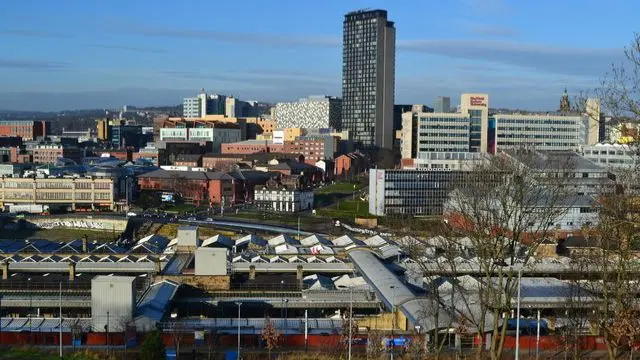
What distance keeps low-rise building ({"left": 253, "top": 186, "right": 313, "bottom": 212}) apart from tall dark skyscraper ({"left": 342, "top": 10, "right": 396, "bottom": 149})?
35.6 metres

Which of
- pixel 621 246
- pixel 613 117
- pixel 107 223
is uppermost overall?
pixel 613 117

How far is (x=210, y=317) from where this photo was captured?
18.3 metres

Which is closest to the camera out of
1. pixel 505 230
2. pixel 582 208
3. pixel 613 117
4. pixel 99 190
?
pixel 613 117

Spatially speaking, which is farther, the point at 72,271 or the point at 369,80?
the point at 369,80

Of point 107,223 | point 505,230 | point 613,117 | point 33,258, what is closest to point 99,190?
point 107,223

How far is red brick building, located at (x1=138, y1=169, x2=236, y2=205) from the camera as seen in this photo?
47969mm

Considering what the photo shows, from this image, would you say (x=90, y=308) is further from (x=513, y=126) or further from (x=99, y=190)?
(x=513, y=126)

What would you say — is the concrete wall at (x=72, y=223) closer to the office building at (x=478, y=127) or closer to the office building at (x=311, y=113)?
the office building at (x=478, y=127)

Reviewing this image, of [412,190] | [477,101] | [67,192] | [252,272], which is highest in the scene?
[477,101]

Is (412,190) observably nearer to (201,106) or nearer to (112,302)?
(112,302)

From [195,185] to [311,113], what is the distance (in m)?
46.8

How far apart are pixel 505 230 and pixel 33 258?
15.5m

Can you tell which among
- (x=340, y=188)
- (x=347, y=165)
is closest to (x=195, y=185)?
(x=340, y=188)

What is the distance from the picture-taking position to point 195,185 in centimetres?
4853
